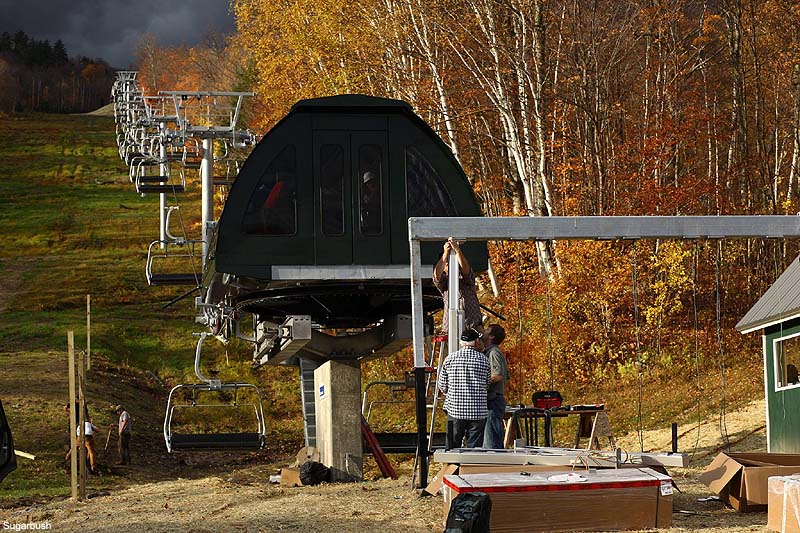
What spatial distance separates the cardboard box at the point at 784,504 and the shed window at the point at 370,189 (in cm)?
675

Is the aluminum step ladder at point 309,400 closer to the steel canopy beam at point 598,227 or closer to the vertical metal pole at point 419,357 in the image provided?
the vertical metal pole at point 419,357

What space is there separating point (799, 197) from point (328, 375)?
20462 mm

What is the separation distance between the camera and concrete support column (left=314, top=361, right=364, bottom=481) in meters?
17.0

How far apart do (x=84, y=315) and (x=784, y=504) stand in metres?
34.8

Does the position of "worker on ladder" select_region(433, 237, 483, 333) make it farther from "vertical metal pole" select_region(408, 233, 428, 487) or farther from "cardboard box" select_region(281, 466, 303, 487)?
"cardboard box" select_region(281, 466, 303, 487)

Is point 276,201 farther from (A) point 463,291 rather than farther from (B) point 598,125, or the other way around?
(B) point 598,125

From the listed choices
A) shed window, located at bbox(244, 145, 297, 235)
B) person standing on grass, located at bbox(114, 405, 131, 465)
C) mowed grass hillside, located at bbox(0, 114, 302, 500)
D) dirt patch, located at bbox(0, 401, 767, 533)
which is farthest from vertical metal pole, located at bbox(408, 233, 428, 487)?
person standing on grass, located at bbox(114, 405, 131, 465)

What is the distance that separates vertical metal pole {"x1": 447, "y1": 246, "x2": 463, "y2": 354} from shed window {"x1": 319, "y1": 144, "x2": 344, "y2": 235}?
337 cm

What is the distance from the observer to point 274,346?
18.4 metres

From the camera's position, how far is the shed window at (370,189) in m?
15.7

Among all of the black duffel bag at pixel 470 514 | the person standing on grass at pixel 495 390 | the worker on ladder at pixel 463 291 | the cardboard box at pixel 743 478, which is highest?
the worker on ladder at pixel 463 291


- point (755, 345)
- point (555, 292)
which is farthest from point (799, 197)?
point (555, 292)

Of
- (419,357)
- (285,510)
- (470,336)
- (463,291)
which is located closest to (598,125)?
(463,291)

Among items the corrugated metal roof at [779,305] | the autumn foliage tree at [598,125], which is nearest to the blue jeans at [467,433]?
the corrugated metal roof at [779,305]
